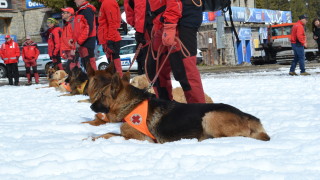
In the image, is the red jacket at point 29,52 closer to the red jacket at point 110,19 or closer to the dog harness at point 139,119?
the red jacket at point 110,19

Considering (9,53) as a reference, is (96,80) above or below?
below

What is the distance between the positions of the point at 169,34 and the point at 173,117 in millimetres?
991

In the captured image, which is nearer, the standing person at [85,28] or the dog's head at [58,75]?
the standing person at [85,28]

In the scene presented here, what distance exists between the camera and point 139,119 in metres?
3.77

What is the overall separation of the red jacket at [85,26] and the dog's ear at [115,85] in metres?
4.67

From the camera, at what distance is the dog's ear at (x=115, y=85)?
3736 mm

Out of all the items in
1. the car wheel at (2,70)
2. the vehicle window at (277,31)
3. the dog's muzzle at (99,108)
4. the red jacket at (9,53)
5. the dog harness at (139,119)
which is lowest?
the car wheel at (2,70)

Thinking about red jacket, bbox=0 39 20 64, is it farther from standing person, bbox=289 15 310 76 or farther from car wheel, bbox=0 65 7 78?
standing person, bbox=289 15 310 76

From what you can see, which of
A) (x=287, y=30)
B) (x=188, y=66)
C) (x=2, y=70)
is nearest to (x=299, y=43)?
(x=188, y=66)

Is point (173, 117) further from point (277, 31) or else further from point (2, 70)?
point (277, 31)

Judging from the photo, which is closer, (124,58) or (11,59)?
(11,59)

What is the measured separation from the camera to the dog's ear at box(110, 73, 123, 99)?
12.3ft

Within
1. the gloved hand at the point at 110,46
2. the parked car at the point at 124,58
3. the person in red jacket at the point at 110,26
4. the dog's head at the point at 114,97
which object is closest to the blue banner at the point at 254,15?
the parked car at the point at 124,58

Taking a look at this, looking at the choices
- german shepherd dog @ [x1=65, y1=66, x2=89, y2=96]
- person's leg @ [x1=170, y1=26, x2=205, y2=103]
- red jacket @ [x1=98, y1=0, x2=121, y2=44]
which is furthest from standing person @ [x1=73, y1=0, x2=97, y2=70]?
person's leg @ [x1=170, y1=26, x2=205, y2=103]
